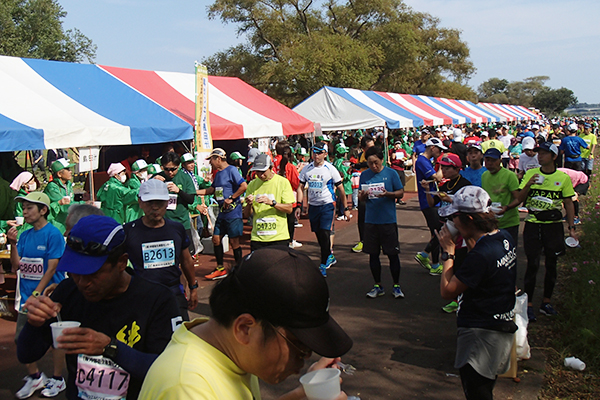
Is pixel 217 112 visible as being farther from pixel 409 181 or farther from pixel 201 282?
pixel 409 181

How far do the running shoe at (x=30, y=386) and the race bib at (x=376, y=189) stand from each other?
4.33 meters

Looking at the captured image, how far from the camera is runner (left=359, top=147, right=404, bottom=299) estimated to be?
266 inches

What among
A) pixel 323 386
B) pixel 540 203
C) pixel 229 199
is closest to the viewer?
pixel 323 386

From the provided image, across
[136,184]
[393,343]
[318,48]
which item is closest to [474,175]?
[393,343]

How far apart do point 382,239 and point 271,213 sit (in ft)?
5.05

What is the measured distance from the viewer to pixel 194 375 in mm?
1286

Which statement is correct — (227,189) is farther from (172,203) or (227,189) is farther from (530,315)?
(530,315)

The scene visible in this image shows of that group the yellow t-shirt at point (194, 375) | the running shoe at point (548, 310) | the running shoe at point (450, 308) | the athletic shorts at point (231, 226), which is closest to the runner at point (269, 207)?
the athletic shorts at point (231, 226)

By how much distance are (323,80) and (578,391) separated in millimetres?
31381

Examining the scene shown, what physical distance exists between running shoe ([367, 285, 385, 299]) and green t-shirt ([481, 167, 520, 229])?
6.06ft

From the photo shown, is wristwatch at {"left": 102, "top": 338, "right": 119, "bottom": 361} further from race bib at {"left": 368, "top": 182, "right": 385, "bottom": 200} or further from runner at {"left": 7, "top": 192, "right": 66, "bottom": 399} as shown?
race bib at {"left": 368, "top": 182, "right": 385, "bottom": 200}

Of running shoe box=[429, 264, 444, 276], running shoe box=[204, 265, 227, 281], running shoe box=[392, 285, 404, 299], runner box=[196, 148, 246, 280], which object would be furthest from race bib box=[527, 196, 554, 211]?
running shoe box=[204, 265, 227, 281]

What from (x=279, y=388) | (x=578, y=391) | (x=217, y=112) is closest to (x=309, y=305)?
(x=279, y=388)

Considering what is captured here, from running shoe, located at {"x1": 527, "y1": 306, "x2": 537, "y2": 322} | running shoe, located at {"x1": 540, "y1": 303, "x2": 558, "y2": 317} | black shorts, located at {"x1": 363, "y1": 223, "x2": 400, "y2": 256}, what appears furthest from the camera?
black shorts, located at {"x1": 363, "y1": 223, "x2": 400, "y2": 256}
